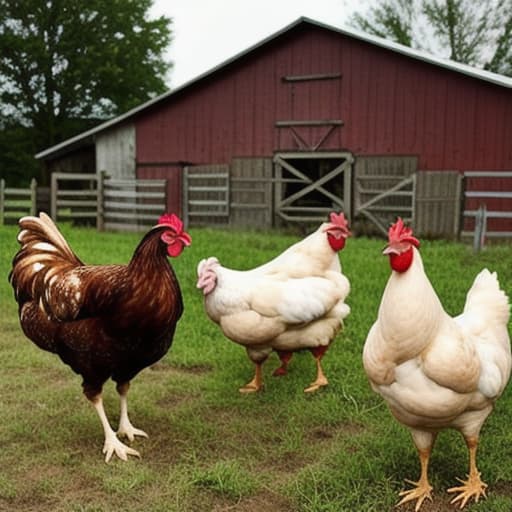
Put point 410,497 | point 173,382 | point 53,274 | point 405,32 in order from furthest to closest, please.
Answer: point 405,32 → point 173,382 → point 53,274 → point 410,497

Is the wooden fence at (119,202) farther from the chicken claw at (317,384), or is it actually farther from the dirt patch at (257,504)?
the dirt patch at (257,504)

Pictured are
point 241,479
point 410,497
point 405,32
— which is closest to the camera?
point 410,497

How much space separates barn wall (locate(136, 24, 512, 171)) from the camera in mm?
13336

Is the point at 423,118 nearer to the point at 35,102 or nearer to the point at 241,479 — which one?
the point at 241,479

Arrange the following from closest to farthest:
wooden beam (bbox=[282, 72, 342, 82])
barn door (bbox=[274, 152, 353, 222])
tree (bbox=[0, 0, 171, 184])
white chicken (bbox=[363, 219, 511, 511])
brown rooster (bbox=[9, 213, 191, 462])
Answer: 1. white chicken (bbox=[363, 219, 511, 511])
2. brown rooster (bbox=[9, 213, 191, 462])
3. wooden beam (bbox=[282, 72, 342, 82])
4. barn door (bbox=[274, 152, 353, 222])
5. tree (bbox=[0, 0, 171, 184])

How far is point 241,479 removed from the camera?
11.1 feet

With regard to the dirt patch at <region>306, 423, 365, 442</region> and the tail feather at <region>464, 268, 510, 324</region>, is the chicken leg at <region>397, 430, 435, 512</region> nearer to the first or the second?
the tail feather at <region>464, 268, 510, 324</region>

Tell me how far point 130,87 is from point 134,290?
3200 cm

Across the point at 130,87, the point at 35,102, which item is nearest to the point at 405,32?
the point at 130,87

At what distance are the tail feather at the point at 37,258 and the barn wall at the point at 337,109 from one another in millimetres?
11307

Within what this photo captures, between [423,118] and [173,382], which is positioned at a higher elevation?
[423,118]

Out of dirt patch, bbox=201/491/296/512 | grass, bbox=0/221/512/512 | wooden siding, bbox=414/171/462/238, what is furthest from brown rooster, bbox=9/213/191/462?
wooden siding, bbox=414/171/462/238

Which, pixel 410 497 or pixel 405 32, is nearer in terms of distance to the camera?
pixel 410 497

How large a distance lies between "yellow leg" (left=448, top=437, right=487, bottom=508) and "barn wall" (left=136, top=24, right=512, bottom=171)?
1123 cm
